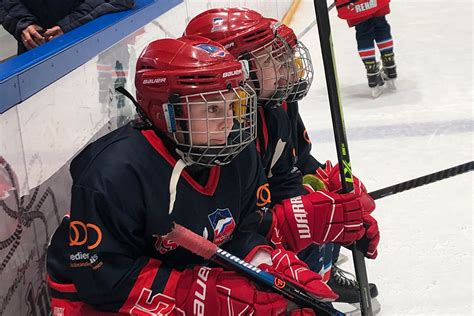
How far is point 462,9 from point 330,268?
4.16 metres

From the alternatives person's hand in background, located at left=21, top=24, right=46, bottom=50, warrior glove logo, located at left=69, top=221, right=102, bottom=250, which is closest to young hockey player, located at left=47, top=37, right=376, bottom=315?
warrior glove logo, located at left=69, top=221, right=102, bottom=250

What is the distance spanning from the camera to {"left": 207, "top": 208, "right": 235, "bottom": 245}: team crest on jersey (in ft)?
4.60

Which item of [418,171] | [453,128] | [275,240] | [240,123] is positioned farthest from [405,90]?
[240,123]

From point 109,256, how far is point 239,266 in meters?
0.22

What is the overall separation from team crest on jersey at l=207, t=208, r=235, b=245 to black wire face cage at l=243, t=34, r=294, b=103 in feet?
1.04

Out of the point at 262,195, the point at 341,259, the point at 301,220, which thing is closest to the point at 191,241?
the point at 262,195

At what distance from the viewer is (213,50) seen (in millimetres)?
1335

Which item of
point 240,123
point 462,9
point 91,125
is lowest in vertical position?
point 462,9

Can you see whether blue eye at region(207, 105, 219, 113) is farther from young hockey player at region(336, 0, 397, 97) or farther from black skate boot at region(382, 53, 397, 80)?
black skate boot at region(382, 53, 397, 80)

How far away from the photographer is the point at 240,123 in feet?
4.36

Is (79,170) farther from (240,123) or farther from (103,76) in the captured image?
(103,76)

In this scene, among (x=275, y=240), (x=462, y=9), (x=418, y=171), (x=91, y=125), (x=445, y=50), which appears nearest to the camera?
(x=275, y=240)

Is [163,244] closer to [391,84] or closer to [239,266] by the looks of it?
[239,266]

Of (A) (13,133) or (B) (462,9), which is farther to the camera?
(B) (462,9)
